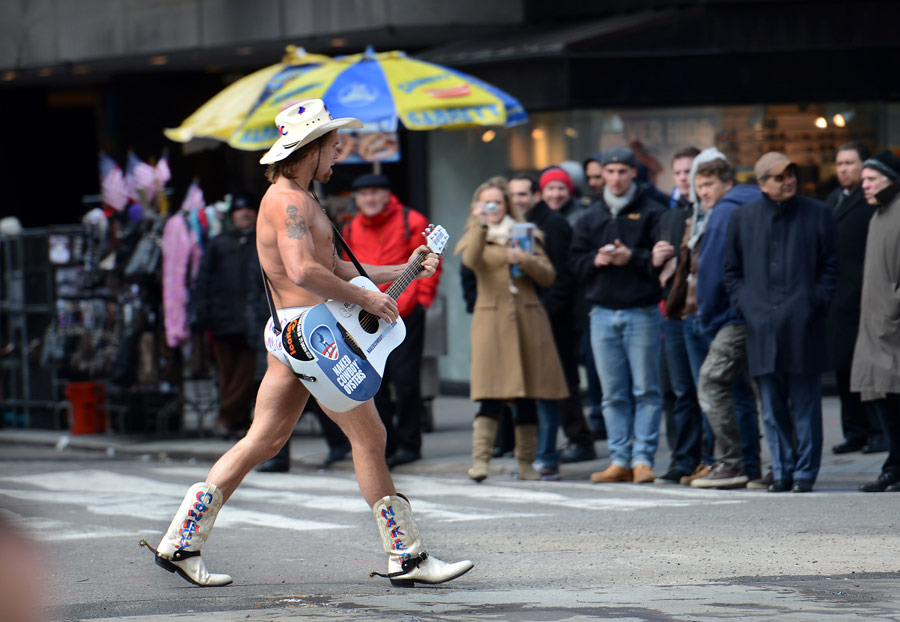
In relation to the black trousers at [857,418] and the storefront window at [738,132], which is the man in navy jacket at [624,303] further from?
→ the storefront window at [738,132]

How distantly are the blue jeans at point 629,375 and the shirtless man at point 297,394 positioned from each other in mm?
4045

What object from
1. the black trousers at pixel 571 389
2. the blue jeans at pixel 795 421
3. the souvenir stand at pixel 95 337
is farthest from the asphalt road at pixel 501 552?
the souvenir stand at pixel 95 337

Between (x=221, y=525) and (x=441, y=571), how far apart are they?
2.67 meters

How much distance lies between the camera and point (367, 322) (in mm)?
6168

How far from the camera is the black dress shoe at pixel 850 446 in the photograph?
35.9 ft

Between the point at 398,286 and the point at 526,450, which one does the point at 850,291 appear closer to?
the point at 526,450

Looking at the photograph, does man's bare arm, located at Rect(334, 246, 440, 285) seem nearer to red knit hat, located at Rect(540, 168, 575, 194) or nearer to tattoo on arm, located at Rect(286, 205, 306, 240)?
tattoo on arm, located at Rect(286, 205, 306, 240)

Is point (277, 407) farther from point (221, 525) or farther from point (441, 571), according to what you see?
point (221, 525)

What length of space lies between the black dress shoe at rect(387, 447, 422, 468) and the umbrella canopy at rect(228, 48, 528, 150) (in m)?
2.65

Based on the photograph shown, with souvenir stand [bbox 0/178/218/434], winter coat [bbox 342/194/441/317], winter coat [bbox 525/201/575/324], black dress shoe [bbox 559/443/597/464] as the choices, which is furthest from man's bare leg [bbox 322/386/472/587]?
souvenir stand [bbox 0/178/218/434]

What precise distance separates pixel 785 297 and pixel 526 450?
230 cm

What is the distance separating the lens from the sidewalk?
10336mm

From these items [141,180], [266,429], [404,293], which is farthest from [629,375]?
[141,180]

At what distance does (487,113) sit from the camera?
12.5 meters
